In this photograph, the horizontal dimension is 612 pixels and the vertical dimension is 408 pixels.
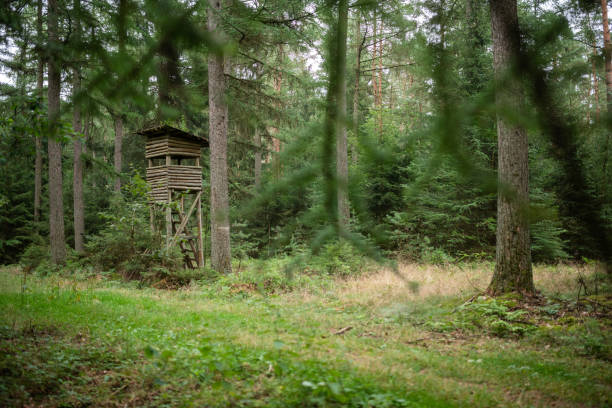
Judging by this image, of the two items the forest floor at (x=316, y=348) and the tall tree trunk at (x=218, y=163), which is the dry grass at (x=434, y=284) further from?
the tall tree trunk at (x=218, y=163)

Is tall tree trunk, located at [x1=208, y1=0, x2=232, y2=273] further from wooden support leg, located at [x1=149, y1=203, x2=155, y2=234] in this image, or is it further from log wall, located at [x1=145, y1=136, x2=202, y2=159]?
wooden support leg, located at [x1=149, y1=203, x2=155, y2=234]

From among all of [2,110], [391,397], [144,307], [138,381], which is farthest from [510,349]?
Answer: [2,110]

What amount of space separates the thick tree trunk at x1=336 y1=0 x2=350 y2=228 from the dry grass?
5.18m

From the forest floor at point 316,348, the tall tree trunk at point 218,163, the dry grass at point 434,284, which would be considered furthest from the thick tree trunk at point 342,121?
the tall tree trunk at point 218,163

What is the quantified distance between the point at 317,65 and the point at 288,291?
7164 millimetres

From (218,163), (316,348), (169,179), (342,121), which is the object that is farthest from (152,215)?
(342,121)

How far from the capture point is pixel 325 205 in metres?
1.47

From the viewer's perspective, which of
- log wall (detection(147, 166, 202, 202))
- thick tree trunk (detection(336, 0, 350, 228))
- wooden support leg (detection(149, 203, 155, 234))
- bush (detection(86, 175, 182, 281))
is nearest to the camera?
thick tree trunk (detection(336, 0, 350, 228))

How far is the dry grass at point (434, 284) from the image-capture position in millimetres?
6883

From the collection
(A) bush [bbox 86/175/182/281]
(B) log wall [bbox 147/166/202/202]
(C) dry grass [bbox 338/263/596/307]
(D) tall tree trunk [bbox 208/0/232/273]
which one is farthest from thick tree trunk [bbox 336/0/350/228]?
(B) log wall [bbox 147/166/202/202]

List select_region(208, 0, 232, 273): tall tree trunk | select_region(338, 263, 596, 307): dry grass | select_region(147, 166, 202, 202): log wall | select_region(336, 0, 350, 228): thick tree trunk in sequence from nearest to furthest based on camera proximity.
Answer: select_region(336, 0, 350, 228): thick tree trunk
select_region(338, 263, 596, 307): dry grass
select_region(208, 0, 232, 273): tall tree trunk
select_region(147, 166, 202, 202): log wall

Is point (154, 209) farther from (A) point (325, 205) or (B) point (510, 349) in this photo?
(A) point (325, 205)

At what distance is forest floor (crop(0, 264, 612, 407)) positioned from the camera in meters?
3.04

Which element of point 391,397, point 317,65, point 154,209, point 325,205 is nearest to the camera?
point 325,205
